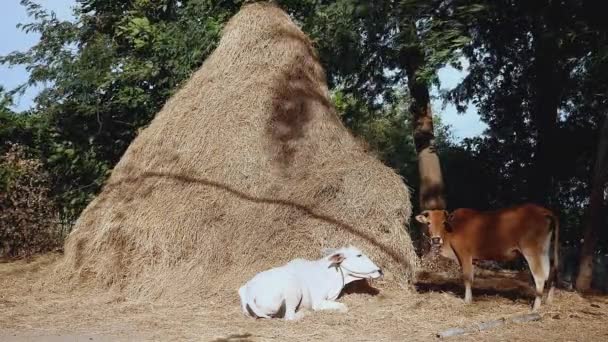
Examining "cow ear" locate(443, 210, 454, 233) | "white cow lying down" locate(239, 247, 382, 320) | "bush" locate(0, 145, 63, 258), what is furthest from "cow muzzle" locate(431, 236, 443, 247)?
"bush" locate(0, 145, 63, 258)

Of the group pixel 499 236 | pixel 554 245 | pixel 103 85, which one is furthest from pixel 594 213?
pixel 103 85

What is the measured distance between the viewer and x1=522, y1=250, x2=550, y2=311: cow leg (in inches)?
357

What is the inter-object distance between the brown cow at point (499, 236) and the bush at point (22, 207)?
26.5ft

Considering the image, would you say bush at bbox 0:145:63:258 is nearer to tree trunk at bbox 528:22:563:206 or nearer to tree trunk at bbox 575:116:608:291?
tree trunk at bbox 528:22:563:206

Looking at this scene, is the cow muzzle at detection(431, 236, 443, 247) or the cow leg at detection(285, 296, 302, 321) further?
the cow muzzle at detection(431, 236, 443, 247)

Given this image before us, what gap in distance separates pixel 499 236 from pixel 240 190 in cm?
351

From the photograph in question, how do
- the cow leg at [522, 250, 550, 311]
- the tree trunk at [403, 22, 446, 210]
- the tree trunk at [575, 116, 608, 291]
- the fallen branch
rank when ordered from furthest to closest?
the tree trunk at [403, 22, 446, 210] → the tree trunk at [575, 116, 608, 291] → the cow leg at [522, 250, 550, 311] → the fallen branch

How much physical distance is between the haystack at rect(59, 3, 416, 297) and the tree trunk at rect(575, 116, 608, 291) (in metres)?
2.54

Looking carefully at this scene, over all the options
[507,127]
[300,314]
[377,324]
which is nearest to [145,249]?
[300,314]

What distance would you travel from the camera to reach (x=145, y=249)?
10188mm

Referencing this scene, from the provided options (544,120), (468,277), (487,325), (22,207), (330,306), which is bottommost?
(487,325)

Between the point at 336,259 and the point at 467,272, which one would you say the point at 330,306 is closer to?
the point at 336,259

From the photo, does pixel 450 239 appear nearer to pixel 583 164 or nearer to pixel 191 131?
pixel 191 131

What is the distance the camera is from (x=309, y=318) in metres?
8.57
